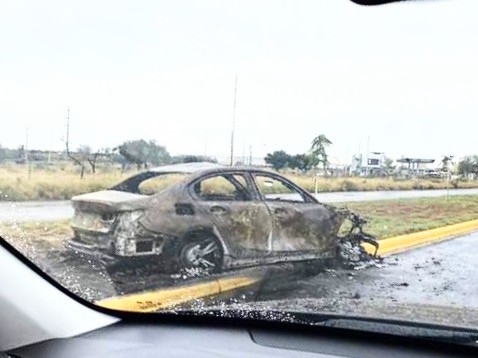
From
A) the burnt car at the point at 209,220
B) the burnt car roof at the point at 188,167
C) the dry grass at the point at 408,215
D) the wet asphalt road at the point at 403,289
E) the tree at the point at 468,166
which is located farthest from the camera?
the burnt car roof at the point at 188,167

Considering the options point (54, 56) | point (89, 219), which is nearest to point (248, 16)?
point (54, 56)

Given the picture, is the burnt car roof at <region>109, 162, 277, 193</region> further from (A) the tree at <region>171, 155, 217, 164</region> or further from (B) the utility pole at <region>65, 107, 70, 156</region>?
(B) the utility pole at <region>65, 107, 70, 156</region>

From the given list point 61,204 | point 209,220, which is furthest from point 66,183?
point 209,220

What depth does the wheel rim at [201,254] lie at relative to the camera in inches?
99.4

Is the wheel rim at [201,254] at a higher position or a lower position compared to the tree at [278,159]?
lower

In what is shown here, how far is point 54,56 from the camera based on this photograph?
105 inches

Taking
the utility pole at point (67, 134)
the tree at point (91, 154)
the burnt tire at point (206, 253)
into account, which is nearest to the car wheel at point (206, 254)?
the burnt tire at point (206, 253)

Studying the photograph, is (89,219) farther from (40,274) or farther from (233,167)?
(233,167)

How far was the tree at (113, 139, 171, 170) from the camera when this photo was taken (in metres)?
2.60

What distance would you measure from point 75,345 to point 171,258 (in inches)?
18.2

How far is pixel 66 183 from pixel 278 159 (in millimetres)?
799

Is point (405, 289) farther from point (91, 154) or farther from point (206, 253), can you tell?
point (91, 154)

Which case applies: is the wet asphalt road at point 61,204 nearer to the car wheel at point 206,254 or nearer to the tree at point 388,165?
the tree at point 388,165

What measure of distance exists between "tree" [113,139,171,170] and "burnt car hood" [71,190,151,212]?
0.11m
